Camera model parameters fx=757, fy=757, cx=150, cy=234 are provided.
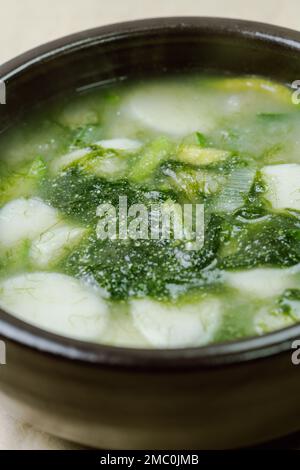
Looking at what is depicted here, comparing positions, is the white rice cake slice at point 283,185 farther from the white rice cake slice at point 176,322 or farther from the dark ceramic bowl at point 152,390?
the dark ceramic bowl at point 152,390

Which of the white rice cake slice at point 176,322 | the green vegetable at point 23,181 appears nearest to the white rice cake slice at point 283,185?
the white rice cake slice at point 176,322

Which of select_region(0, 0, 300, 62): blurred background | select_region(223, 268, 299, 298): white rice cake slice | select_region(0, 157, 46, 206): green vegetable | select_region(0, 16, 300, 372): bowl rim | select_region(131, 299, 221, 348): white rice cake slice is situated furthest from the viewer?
select_region(0, 0, 300, 62): blurred background

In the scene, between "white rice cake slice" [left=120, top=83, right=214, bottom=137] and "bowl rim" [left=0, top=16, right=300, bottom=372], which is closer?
"bowl rim" [left=0, top=16, right=300, bottom=372]

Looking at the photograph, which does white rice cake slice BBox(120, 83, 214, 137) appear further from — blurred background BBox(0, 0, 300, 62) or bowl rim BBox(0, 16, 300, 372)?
bowl rim BBox(0, 16, 300, 372)

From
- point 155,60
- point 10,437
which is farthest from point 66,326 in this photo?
point 155,60

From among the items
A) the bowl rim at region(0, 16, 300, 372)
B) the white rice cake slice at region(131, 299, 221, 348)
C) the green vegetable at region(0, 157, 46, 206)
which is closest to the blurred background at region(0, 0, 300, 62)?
the green vegetable at region(0, 157, 46, 206)

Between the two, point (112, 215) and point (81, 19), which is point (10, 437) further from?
point (81, 19)

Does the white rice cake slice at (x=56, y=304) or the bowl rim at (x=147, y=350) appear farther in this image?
the white rice cake slice at (x=56, y=304)

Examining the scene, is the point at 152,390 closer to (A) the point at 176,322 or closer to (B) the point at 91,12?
(A) the point at 176,322
